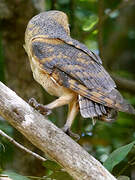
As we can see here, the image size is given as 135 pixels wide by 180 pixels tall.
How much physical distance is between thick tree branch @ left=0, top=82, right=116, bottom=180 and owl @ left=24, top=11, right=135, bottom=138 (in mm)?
191

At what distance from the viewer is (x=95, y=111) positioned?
111 inches

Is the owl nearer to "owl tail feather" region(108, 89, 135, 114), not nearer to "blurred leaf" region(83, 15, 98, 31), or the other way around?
"owl tail feather" region(108, 89, 135, 114)

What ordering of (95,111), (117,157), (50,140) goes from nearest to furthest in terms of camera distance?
(50,140) → (95,111) → (117,157)

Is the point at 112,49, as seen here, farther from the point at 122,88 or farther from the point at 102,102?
the point at 102,102

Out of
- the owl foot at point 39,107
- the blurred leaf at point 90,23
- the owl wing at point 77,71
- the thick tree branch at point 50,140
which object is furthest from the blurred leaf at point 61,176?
the blurred leaf at point 90,23

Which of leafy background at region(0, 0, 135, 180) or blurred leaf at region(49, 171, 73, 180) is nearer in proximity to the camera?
blurred leaf at region(49, 171, 73, 180)

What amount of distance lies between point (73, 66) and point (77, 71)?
1.7 inches

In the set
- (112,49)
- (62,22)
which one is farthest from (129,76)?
(62,22)

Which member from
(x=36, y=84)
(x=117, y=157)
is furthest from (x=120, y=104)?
(x=36, y=84)

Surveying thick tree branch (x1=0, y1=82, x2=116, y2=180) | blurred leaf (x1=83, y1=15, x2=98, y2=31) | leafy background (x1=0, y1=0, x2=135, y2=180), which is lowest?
leafy background (x1=0, y1=0, x2=135, y2=180)

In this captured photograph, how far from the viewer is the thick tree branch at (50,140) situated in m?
2.66

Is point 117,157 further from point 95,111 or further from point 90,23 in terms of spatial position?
point 90,23

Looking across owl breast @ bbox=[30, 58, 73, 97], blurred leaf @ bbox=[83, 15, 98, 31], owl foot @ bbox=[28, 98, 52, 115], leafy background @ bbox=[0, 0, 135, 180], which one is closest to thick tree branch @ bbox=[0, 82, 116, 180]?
owl foot @ bbox=[28, 98, 52, 115]

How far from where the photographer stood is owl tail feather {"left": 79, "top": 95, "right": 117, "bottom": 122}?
9.09 feet
